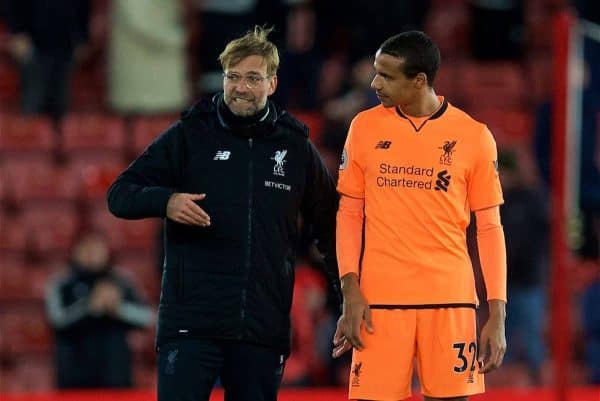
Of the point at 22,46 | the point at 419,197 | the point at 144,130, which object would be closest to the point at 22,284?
the point at 144,130

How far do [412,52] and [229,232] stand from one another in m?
0.80

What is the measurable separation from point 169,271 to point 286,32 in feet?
19.3

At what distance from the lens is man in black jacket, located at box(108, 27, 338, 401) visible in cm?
536

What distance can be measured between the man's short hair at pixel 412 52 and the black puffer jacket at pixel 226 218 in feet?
1.67

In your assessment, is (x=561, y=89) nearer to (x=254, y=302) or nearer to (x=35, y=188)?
(x=254, y=302)

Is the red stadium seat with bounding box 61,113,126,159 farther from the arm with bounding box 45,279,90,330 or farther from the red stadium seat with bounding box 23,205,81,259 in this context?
the arm with bounding box 45,279,90,330

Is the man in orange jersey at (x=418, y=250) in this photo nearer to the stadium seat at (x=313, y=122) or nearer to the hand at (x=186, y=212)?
the hand at (x=186, y=212)

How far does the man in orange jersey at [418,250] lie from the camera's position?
17.0 feet

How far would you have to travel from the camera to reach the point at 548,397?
8.38 m

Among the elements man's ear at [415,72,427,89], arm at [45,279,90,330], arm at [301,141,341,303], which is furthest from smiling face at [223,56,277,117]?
arm at [45,279,90,330]

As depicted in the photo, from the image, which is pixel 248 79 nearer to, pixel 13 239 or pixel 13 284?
pixel 13 284

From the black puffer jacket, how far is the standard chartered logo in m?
0.39

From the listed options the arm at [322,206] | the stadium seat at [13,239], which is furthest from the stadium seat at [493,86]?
the arm at [322,206]

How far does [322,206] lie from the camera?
555 cm
